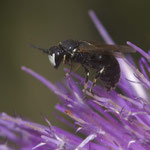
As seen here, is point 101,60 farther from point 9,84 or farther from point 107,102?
point 9,84

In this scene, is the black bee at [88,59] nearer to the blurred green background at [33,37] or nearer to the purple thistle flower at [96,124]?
the purple thistle flower at [96,124]

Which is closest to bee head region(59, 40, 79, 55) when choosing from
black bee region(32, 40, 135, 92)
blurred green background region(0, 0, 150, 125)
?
black bee region(32, 40, 135, 92)

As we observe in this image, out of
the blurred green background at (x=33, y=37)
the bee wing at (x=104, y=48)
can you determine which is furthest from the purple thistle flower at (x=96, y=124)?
the blurred green background at (x=33, y=37)

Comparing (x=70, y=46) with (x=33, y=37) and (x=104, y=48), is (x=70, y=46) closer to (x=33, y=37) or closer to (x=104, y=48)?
(x=104, y=48)

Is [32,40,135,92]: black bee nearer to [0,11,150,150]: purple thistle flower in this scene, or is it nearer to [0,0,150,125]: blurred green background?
[0,11,150,150]: purple thistle flower

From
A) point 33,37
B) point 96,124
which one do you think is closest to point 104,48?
point 96,124

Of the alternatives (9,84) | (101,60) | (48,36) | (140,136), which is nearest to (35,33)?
(48,36)

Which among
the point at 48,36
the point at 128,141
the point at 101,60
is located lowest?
the point at 128,141
